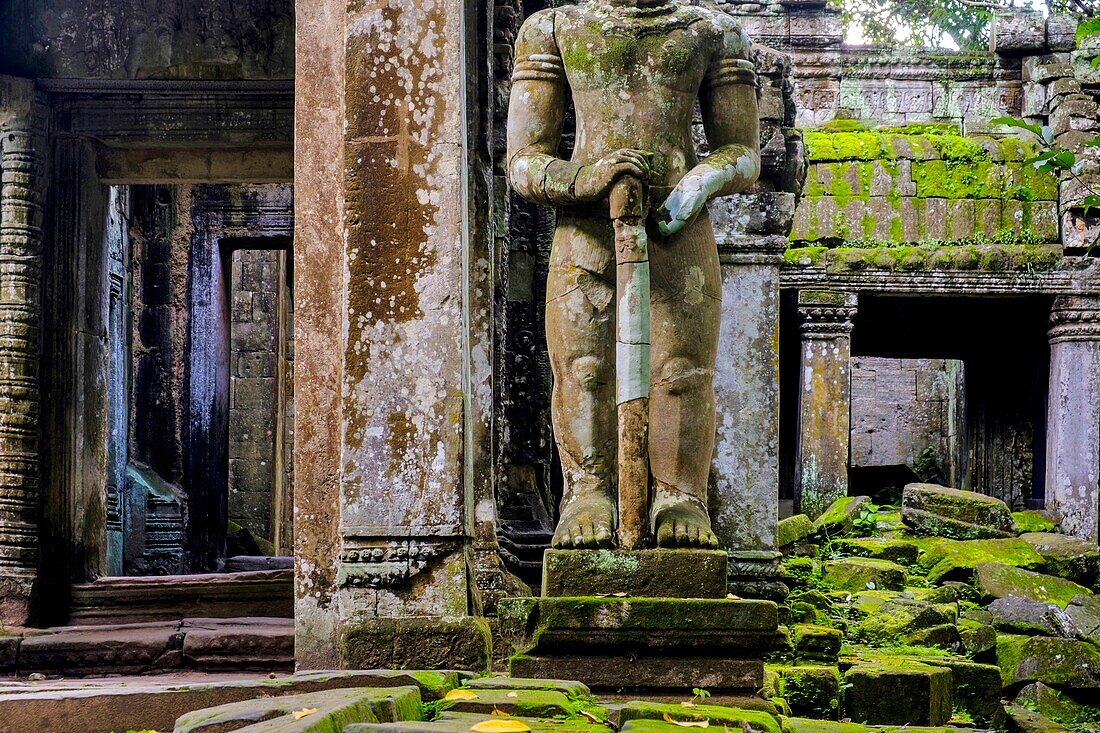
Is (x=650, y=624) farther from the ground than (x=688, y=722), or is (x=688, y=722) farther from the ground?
(x=650, y=624)

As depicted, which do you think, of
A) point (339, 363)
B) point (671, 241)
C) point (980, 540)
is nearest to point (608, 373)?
point (671, 241)

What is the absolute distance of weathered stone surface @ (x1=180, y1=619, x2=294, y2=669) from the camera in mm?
6988

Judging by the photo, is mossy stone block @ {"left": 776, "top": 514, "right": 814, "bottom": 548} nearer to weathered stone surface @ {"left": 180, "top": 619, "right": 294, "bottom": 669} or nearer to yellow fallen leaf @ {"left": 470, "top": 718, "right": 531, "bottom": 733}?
weathered stone surface @ {"left": 180, "top": 619, "right": 294, "bottom": 669}

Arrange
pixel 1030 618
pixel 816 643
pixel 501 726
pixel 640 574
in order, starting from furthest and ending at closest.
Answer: pixel 1030 618, pixel 816 643, pixel 640 574, pixel 501 726

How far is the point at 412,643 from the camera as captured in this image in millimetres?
5043

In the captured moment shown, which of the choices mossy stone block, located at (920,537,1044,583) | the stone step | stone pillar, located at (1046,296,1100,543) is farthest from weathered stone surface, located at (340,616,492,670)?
stone pillar, located at (1046,296,1100,543)

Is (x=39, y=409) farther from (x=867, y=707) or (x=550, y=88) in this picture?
(x=867, y=707)

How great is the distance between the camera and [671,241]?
193 inches

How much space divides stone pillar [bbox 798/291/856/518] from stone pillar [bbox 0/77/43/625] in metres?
9.06

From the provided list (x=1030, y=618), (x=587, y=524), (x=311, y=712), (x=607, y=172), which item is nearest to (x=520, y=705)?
(x=311, y=712)

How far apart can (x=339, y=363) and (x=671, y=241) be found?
1.51 m

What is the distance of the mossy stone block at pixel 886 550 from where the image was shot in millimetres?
11742

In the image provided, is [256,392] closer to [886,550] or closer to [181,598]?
[886,550]

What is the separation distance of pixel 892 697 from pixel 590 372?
6.51ft
